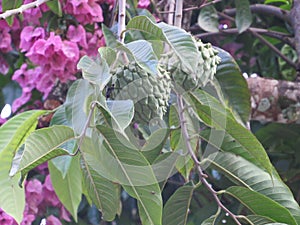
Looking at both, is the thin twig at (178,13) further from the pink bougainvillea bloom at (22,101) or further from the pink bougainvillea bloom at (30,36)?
the pink bougainvillea bloom at (22,101)

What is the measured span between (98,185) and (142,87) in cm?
22

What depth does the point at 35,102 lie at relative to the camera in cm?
212

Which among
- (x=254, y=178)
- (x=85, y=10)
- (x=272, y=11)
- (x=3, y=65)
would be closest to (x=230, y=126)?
(x=254, y=178)

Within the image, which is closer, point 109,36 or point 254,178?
point 254,178

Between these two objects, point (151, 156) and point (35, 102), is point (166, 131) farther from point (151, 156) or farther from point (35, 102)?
point (35, 102)

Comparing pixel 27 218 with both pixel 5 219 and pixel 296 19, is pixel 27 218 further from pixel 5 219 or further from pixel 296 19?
pixel 296 19

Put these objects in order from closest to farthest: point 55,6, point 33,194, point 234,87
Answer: point 234,87, point 55,6, point 33,194

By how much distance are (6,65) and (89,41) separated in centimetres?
40

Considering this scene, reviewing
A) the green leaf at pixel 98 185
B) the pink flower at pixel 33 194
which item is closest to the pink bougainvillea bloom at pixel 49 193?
the pink flower at pixel 33 194

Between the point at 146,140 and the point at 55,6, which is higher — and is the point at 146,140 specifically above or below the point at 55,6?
below

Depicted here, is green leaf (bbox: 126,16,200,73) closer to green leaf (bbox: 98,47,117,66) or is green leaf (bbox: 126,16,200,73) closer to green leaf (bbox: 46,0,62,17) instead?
green leaf (bbox: 98,47,117,66)

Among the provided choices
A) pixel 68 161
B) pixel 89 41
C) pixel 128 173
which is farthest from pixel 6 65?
pixel 128 173

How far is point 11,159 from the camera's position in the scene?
1253 millimetres

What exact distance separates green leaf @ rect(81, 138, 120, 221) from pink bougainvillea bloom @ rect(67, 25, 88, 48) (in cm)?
67
